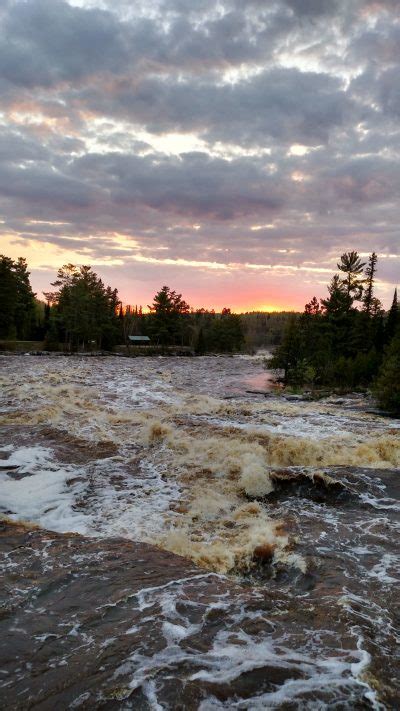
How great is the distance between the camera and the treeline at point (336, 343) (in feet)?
102

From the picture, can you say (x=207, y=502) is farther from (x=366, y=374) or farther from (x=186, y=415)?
(x=366, y=374)

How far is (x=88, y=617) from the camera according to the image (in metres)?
4.98

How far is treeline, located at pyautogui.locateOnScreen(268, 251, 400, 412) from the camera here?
102ft

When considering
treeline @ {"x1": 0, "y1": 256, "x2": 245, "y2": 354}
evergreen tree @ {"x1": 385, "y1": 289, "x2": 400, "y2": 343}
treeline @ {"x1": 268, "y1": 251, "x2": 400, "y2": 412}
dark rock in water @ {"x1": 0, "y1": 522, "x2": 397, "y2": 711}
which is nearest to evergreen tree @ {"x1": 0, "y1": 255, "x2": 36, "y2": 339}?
treeline @ {"x1": 0, "y1": 256, "x2": 245, "y2": 354}

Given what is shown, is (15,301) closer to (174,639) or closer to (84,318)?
(84,318)

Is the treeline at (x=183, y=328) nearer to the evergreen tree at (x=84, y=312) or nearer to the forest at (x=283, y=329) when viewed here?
the forest at (x=283, y=329)

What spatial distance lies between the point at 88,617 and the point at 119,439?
9.02m

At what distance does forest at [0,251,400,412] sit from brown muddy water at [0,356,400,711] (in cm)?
1369

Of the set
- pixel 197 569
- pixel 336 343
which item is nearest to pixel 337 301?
pixel 336 343

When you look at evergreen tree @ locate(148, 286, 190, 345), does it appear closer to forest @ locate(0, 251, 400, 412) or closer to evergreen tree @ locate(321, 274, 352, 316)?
forest @ locate(0, 251, 400, 412)

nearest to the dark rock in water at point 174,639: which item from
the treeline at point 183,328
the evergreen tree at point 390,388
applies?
the evergreen tree at point 390,388

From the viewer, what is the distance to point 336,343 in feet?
129

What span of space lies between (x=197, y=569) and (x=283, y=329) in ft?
151

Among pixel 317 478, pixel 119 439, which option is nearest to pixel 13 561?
pixel 317 478
